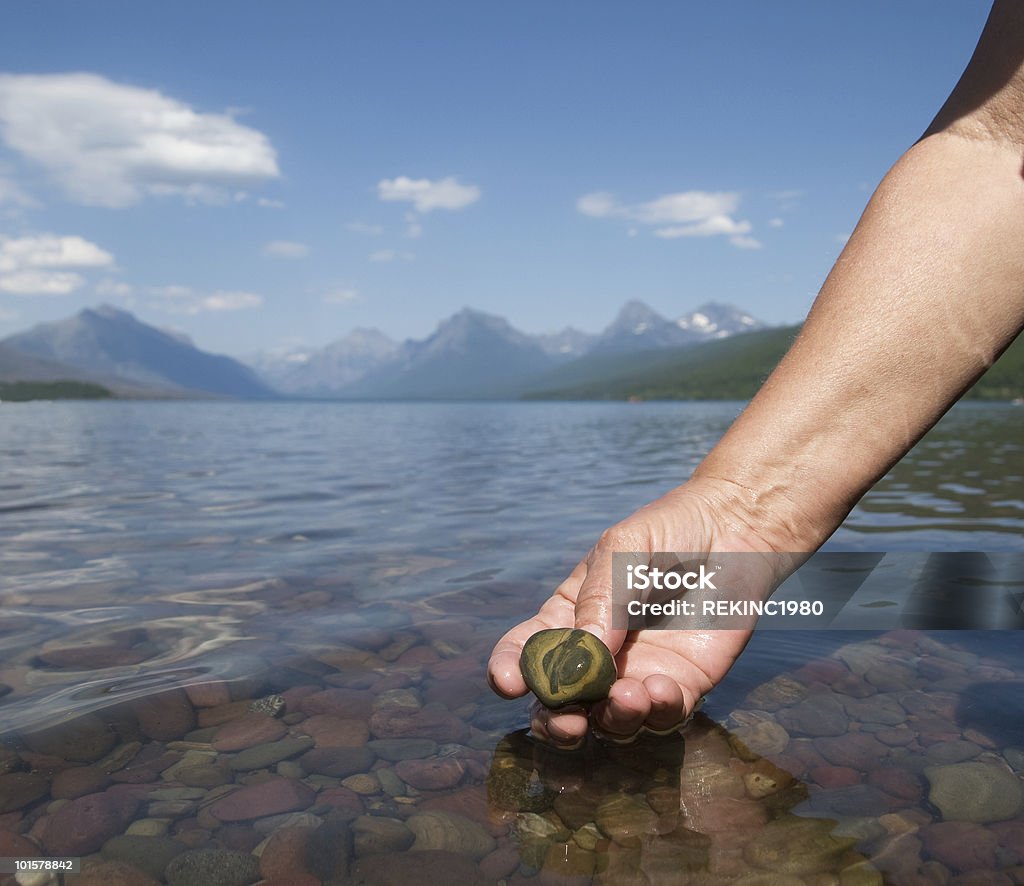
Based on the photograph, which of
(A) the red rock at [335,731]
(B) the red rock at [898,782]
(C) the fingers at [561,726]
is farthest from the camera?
(A) the red rock at [335,731]

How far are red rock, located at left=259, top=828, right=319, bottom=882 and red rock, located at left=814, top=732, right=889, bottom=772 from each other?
2.04m

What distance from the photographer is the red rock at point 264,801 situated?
2729mm

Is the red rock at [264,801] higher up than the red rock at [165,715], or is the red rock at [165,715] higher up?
the red rock at [165,715]

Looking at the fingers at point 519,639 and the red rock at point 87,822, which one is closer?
the red rock at point 87,822

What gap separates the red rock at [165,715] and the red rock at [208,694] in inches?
1.3

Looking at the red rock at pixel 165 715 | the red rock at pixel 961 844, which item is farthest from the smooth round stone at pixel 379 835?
the red rock at pixel 961 844

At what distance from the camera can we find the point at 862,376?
8.50ft

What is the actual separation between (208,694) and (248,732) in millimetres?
508

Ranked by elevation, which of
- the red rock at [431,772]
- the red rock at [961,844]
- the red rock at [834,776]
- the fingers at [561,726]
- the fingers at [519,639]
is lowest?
the red rock at [431,772]

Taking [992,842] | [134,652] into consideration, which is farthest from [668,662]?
[134,652]

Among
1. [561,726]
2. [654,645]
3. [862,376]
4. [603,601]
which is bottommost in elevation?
[561,726]

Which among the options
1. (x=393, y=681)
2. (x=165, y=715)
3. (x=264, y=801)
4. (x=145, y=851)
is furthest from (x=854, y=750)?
(x=165, y=715)

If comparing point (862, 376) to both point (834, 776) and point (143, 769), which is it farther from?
point (143, 769)

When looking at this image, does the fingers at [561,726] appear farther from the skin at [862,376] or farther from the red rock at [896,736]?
the red rock at [896,736]
